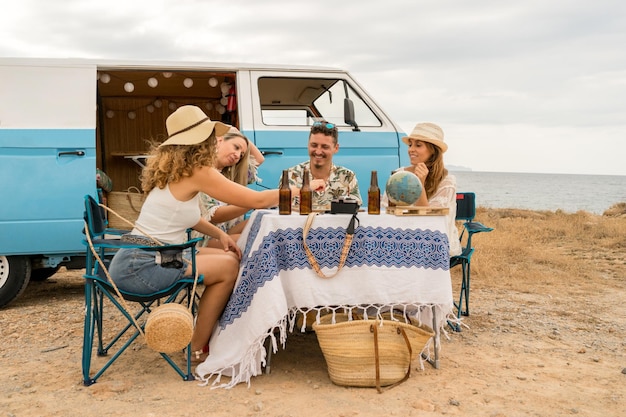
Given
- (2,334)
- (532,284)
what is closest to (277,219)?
(2,334)

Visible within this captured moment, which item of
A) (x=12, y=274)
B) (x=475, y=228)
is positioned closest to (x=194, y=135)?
(x=475, y=228)

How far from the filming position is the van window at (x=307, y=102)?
18.0ft

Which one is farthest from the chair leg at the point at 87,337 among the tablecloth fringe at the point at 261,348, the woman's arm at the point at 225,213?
the woman's arm at the point at 225,213

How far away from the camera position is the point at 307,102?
5.85 metres

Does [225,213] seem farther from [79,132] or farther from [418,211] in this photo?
[79,132]

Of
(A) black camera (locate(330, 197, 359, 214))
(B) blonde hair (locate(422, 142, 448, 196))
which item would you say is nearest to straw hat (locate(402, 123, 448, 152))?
(B) blonde hair (locate(422, 142, 448, 196))

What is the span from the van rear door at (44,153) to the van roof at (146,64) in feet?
0.04

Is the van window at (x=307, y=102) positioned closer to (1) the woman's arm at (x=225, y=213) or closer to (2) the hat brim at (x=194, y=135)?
(1) the woman's arm at (x=225, y=213)

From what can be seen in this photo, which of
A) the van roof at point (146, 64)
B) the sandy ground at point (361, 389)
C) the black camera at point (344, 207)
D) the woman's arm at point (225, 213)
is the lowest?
the sandy ground at point (361, 389)

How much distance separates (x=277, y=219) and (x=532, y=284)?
3903 mm

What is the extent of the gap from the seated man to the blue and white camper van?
1.15 m

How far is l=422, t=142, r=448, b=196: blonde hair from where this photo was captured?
4020 mm

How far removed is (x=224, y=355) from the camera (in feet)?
10.7

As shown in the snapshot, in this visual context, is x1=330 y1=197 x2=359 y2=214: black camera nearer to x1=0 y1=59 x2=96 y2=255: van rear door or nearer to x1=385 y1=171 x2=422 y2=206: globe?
x1=385 y1=171 x2=422 y2=206: globe
